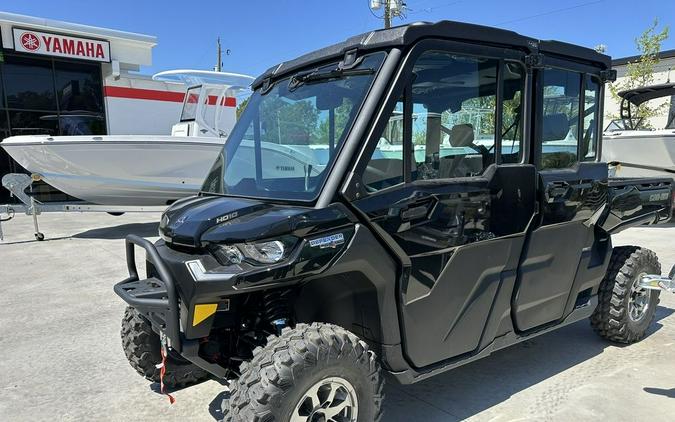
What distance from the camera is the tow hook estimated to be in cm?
365

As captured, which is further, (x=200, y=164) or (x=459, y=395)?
(x=200, y=164)

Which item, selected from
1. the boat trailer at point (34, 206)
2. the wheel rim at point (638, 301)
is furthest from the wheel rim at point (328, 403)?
the boat trailer at point (34, 206)

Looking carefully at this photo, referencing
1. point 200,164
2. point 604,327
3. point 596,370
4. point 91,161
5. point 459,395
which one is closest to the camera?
point 459,395

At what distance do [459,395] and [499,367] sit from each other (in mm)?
602

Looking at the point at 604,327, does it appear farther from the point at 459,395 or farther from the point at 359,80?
the point at 359,80

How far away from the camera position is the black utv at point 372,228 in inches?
89.8

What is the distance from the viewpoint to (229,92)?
10812 mm

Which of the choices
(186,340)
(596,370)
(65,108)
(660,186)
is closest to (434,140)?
(186,340)

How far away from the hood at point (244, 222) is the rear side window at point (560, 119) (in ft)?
5.55

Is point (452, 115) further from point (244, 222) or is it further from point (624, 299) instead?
point (624, 299)

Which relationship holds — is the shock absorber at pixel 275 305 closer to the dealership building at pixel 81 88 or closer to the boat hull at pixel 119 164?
the boat hull at pixel 119 164

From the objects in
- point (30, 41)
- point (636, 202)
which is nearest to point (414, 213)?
point (636, 202)

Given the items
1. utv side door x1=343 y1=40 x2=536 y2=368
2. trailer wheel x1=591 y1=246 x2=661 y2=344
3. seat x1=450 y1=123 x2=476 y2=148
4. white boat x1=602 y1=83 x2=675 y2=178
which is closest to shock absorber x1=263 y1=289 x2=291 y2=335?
utv side door x1=343 y1=40 x2=536 y2=368

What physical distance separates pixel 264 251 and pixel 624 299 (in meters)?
3.22
